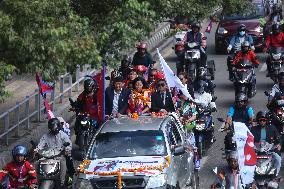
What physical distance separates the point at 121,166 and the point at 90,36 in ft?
7.07

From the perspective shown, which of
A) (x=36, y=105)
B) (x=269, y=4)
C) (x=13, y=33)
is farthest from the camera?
(x=269, y=4)

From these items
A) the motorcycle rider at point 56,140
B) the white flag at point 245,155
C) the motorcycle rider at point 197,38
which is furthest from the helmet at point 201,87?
the motorcycle rider at point 197,38

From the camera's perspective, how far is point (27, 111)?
973 inches

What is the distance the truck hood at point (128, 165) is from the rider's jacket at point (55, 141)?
1820 millimetres

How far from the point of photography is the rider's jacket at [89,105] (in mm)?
23375

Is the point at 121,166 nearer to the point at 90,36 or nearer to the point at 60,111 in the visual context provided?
the point at 90,36

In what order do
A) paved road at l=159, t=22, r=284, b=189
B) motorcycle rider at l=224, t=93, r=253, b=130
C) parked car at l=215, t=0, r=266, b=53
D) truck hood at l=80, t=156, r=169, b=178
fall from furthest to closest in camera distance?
1. parked car at l=215, t=0, r=266, b=53
2. paved road at l=159, t=22, r=284, b=189
3. motorcycle rider at l=224, t=93, r=253, b=130
4. truck hood at l=80, t=156, r=169, b=178

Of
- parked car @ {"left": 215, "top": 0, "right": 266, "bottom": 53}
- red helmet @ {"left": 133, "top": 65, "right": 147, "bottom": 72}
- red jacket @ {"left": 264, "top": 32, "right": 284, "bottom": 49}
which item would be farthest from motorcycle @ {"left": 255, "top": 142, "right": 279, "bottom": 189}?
parked car @ {"left": 215, "top": 0, "right": 266, "bottom": 53}

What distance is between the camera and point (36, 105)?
2605 cm

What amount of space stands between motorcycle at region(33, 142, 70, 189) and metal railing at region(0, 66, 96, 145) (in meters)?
3.23

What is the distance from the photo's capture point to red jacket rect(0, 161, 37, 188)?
18344mm

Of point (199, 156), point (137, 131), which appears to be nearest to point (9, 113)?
point (199, 156)

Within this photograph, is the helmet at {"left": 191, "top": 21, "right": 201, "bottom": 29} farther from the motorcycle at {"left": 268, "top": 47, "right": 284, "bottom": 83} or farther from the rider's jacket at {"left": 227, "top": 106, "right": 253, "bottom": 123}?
the rider's jacket at {"left": 227, "top": 106, "right": 253, "bottom": 123}

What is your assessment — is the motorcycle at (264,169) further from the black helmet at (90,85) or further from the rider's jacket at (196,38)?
the rider's jacket at (196,38)
